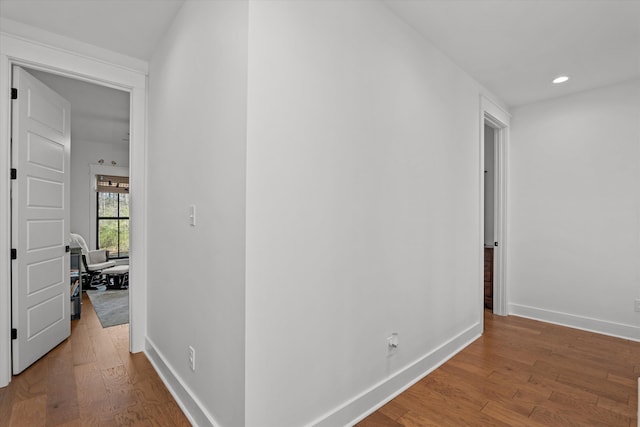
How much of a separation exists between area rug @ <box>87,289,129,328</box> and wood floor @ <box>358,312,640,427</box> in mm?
3259

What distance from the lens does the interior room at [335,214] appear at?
1.57 m

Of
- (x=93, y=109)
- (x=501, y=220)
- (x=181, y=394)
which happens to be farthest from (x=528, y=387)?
(x=93, y=109)

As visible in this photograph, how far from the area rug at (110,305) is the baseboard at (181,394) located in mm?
1525

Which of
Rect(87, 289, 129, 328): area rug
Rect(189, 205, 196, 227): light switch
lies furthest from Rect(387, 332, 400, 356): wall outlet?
Rect(87, 289, 129, 328): area rug

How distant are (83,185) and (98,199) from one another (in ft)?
1.30

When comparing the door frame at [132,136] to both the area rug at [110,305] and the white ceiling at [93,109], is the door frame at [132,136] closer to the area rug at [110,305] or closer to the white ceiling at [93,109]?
the white ceiling at [93,109]

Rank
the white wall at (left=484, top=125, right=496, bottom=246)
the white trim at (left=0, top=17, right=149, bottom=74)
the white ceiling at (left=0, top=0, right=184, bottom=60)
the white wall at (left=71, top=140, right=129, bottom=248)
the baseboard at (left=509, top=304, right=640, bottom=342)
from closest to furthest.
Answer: the white ceiling at (left=0, top=0, right=184, bottom=60)
the white trim at (left=0, top=17, right=149, bottom=74)
the baseboard at (left=509, top=304, right=640, bottom=342)
the white wall at (left=484, top=125, right=496, bottom=246)
the white wall at (left=71, top=140, right=129, bottom=248)

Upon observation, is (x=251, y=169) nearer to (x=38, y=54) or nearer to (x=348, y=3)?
(x=348, y=3)

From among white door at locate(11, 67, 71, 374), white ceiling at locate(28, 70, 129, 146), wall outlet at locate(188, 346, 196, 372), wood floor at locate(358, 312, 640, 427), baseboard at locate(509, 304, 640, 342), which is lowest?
wood floor at locate(358, 312, 640, 427)

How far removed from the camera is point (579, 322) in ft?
11.7

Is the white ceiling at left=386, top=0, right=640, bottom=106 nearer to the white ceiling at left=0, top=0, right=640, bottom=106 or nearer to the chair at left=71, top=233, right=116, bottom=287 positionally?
the white ceiling at left=0, top=0, right=640, bottom=106

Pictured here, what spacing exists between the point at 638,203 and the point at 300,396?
377cm

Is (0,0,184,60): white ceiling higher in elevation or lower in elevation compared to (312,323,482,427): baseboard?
higher

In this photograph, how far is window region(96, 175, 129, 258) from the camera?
21.1 ft
